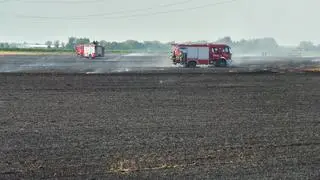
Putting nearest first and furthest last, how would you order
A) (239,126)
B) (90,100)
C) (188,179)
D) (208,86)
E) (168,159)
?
(188,179)
(168,159)
(239,126)
(90,100)
(208,86)

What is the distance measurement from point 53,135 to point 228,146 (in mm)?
4200

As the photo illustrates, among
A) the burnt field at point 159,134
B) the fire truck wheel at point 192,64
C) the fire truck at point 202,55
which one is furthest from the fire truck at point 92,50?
the burnt field at point 159,134

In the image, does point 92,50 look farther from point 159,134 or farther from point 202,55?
point 159,134

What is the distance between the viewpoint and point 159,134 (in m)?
15.3

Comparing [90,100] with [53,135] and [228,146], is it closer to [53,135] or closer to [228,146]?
[53,135]

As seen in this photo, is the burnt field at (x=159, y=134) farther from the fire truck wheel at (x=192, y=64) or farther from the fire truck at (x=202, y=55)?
the fire truck at (x=202, y=55)

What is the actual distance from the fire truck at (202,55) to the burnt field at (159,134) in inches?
1489

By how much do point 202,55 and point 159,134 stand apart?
51.6 meters

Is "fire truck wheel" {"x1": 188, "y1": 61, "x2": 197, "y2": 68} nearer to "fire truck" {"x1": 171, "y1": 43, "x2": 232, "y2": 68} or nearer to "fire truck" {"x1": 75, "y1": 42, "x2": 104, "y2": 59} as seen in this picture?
"fire truck" {"x1": 171, "y1": 43, "x2": 232, "y2": 68}

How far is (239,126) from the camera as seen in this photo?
663 inches

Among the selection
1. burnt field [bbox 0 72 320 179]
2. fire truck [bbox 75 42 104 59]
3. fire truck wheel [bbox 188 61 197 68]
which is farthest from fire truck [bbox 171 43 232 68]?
fire truck [bbox 75 42 104 59]

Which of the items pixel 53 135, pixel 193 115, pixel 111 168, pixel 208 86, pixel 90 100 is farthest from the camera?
pixel 208 86

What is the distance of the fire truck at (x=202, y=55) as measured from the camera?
66000 millimetres

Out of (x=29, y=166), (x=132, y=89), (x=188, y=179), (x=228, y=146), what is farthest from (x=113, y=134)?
(x=132, y=89)
